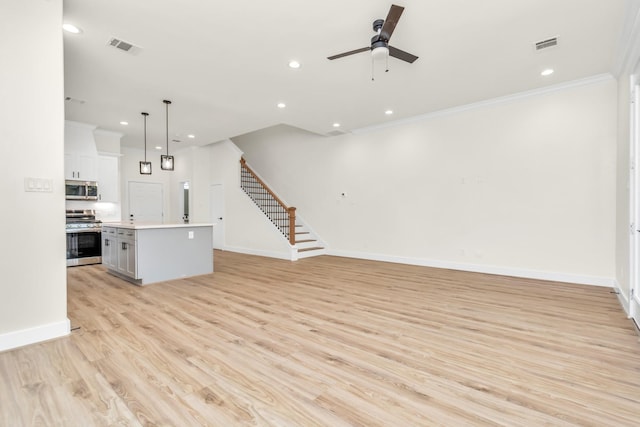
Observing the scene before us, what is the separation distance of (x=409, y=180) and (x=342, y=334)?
14.7 ft

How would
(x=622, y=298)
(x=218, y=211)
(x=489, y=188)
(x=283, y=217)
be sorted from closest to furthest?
(x=622, y=298) < (x=489, y=188) < (x=283, y=217) < (x=218, y=211)

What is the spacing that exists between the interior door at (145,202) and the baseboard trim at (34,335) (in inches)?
276

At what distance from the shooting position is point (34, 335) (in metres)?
2.63

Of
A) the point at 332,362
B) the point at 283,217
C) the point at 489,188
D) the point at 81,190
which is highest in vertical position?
the point at 81,190

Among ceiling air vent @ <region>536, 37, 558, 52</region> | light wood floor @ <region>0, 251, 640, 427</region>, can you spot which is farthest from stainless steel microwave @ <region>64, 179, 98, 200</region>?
ceiling air vent @ <region>536, 37, 558, 52</region>

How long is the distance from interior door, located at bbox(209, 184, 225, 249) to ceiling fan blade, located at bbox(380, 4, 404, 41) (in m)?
7.27

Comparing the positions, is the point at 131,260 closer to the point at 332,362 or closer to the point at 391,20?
the point at 332,362

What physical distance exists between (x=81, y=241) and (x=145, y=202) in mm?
3393

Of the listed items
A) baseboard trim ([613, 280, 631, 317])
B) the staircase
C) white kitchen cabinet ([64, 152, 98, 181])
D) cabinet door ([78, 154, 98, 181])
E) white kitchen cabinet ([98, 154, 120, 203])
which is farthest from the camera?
the staircase

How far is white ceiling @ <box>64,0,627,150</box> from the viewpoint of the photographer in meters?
2.94

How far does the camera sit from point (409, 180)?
21.5ft

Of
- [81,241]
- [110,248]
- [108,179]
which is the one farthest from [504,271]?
[108,179]

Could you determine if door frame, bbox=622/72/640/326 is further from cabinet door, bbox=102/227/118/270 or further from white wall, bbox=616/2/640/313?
cabinet door, bbox=102/227/118/270

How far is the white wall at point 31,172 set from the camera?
99.7 inches
